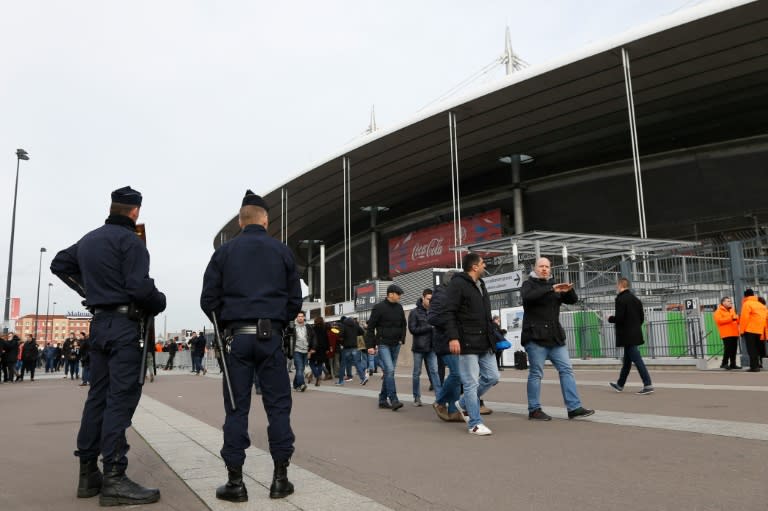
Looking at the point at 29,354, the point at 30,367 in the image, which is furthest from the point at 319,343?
the point at 29,354

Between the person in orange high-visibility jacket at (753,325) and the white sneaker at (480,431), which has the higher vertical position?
the person in orange high-visibility jacket at (753,325)

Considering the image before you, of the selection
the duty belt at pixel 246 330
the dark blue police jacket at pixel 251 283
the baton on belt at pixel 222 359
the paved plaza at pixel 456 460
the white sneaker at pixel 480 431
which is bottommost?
the paved plaza at pixel 456 460

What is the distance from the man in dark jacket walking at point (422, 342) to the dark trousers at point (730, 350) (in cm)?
825

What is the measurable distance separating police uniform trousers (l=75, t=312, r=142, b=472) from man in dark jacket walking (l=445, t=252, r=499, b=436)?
3.18 metres

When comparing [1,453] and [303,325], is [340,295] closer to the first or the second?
[303,325]

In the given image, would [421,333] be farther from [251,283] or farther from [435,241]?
[435,241]

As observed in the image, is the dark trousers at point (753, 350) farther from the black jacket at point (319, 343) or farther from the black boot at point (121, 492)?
the black boot at point (121, 492)

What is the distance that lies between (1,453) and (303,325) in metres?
8.66

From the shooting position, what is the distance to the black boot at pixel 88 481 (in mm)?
4055

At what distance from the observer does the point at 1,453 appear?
19.7ft

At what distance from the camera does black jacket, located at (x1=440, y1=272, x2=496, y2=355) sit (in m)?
6.55

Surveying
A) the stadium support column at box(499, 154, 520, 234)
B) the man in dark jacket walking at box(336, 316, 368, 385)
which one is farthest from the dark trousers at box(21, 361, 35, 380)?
the stadium support column at box(499, 154, 520, 234)

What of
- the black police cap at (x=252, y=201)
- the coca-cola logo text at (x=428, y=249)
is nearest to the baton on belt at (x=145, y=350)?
the black police cap at (x=252, y=201)

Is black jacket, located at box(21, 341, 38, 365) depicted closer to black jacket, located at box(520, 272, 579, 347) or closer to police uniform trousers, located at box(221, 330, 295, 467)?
black jacket, located at box(520, 272, 579, 347)
